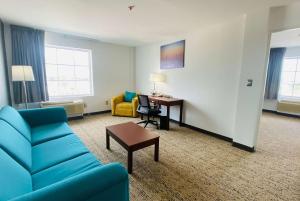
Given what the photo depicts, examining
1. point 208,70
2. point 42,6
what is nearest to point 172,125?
point 208,70

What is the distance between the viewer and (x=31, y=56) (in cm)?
362

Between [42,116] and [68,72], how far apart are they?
8.10ft

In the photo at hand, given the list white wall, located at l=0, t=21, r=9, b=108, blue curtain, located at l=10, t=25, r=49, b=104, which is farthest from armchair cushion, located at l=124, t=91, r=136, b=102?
white wall, located at l=0, t=21, r=9, b=108

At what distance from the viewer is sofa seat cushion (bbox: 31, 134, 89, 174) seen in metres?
1.46

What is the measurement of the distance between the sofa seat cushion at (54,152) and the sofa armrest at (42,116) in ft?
2.63

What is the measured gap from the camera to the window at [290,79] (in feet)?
17.2

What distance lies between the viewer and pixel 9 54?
3457mm

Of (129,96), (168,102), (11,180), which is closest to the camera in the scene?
(11,180)

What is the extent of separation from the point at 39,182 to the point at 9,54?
366 centimetres

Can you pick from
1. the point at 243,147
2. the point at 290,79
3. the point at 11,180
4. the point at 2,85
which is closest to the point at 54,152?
the point at 11,180

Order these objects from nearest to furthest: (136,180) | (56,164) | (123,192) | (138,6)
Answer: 1. (123,192)
2. (56,164)
3. (136,180)
4. (138,6)

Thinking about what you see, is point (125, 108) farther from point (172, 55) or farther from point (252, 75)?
point (252, 75)

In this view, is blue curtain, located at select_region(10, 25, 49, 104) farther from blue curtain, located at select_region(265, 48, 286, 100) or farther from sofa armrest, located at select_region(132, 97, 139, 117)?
blue curtain, located at select_region(265, 48, 286, 100)

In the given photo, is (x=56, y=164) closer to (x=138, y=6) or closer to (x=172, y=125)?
(x=138, y=6)
